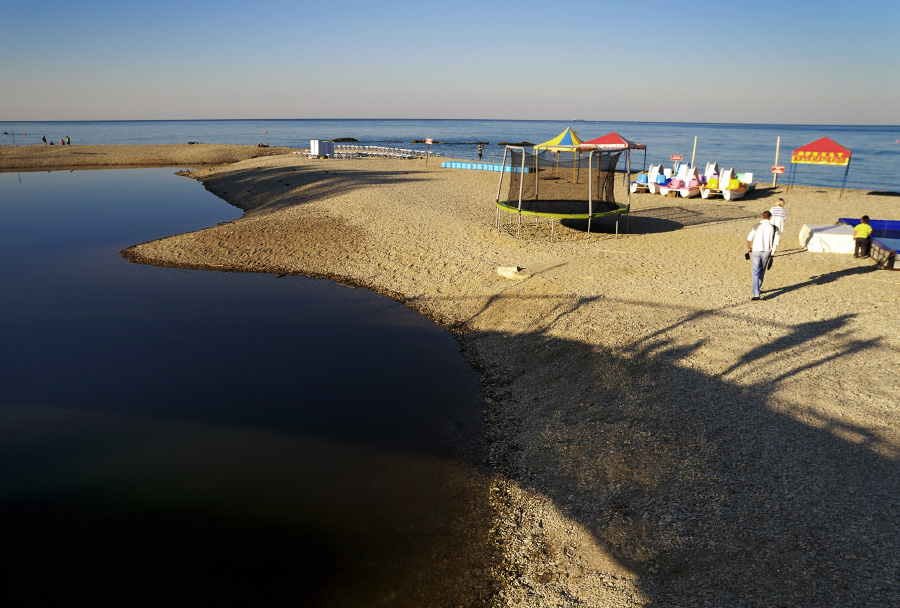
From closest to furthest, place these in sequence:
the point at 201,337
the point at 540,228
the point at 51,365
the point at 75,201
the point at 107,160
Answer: the point at 51,365
the point at 201,337
the point at 540,228
the point at 75,201
the point at 107,160

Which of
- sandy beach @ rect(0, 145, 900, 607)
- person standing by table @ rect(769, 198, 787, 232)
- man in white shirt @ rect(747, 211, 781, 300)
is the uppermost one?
person standing by table @ rect(769, 198, 787, 232)

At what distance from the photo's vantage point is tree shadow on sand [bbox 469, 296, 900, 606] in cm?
466

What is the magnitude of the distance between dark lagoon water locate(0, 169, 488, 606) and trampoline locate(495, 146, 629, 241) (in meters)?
6.64

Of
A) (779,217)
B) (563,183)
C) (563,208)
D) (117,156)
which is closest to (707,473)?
(779,217)

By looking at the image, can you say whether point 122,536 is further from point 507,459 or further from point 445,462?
point 507,459

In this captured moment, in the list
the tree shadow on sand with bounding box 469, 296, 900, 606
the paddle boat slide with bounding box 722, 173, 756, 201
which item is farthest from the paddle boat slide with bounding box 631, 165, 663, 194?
the tree shadow on sand with bounding box 469, 296, 900, 606

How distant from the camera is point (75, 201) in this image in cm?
2892

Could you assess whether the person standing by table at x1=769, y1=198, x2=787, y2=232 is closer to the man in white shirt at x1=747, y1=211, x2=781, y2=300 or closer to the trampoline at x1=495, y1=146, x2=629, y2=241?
the man in white shirt at x1=747, y1=211, x2=781, y2=300

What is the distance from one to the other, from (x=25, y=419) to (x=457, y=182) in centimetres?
2558

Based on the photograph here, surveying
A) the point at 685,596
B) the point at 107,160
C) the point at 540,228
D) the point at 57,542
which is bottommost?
the point at 57,542

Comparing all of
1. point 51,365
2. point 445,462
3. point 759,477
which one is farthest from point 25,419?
point 759,477

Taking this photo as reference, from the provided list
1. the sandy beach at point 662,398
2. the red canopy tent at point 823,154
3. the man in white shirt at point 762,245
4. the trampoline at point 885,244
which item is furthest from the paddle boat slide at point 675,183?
the man in white shirt at point 762,245

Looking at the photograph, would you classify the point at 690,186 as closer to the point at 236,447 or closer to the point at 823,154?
the point at 823,154

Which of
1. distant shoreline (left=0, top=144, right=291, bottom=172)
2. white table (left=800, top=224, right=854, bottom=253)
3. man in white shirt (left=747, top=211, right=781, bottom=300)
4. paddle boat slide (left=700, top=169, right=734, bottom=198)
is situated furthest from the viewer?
distant shoreline (left=0, top=144, right=291, bottom=172)
